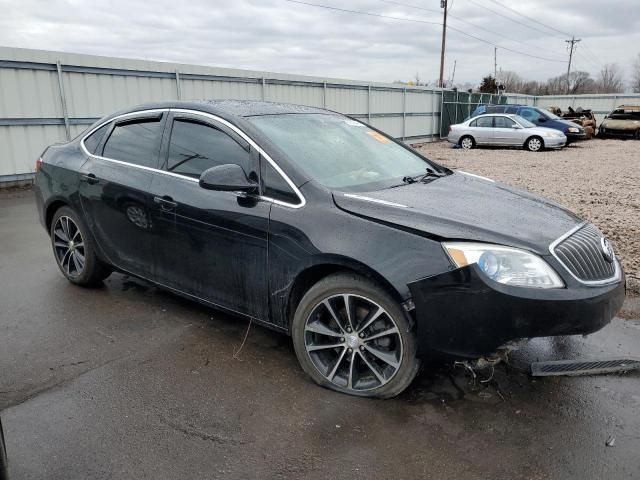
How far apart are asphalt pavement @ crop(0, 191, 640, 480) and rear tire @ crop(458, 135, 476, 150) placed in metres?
17.4

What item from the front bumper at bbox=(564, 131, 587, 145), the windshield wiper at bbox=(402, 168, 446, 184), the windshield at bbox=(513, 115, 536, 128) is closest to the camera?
the windshield wiper at bbox=(402, 168, 446, 184)

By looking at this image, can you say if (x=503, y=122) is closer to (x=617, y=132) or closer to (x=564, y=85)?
(x=617, y=132)

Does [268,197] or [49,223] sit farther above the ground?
[268,197]

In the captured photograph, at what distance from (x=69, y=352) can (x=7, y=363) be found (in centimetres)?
37

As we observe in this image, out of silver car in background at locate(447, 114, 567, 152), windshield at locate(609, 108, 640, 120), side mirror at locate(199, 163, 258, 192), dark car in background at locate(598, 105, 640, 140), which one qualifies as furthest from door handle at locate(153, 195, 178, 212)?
windshield at locate(609, 108, 640, 120)

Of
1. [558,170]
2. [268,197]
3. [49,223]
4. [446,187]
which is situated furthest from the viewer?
[558,170]

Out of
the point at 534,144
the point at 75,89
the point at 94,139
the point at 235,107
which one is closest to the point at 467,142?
the point at 534,144

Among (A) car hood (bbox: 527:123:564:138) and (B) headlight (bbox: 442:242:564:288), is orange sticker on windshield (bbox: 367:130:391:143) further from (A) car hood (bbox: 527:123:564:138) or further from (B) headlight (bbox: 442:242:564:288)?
(A) car hood (bbox: 527:123:564:138)

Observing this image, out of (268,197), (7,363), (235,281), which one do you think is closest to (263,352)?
(235,281)

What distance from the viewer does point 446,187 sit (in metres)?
3.46

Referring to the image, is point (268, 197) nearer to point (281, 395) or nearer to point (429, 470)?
point (281, 395)

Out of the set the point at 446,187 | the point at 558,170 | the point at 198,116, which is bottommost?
the point at 558,170

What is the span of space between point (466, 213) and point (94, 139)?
10.8 feet

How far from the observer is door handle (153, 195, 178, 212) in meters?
3.57
